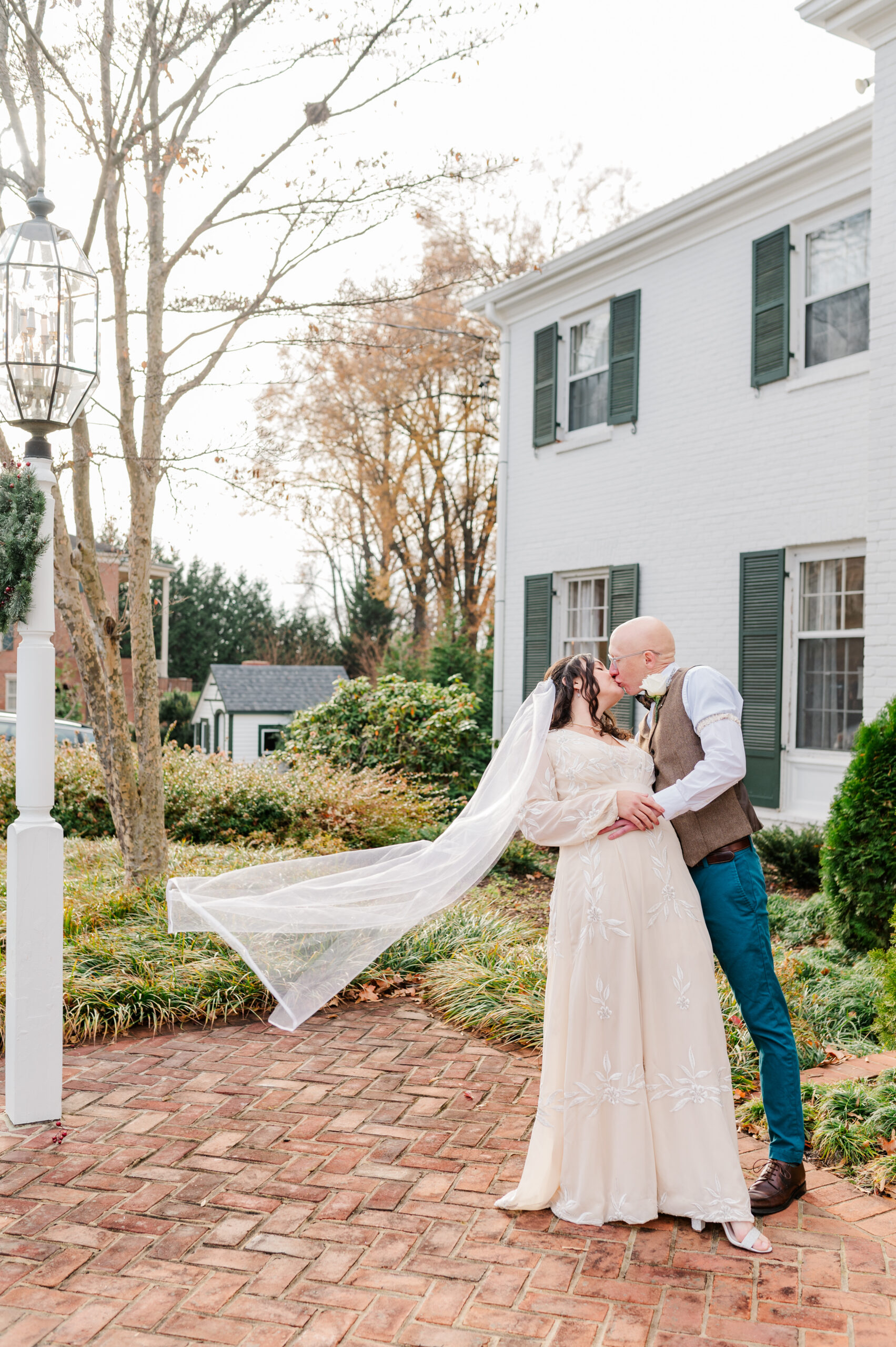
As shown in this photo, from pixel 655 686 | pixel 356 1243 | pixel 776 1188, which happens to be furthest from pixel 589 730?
pixel 356 1243

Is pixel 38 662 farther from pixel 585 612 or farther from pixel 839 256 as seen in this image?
pixel 585 612

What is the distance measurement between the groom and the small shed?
2009 centimetres

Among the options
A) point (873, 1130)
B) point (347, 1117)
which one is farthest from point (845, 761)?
point (347, 1117)

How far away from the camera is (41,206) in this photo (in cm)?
442

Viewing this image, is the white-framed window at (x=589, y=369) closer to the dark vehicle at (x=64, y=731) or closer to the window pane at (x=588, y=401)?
the window pane at (x=588, y=401)

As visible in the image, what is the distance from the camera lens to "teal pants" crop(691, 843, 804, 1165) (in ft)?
11.9

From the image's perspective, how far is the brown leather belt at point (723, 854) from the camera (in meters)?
3.67

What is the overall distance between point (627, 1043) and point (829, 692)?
7137mm

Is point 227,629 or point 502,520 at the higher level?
point 502,520

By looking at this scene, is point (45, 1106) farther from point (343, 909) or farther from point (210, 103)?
point (210, 103)

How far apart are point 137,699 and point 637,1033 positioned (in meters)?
4.98

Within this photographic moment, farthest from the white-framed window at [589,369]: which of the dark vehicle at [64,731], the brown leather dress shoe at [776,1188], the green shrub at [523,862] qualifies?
the brown leather dress shoe at [776,1188]

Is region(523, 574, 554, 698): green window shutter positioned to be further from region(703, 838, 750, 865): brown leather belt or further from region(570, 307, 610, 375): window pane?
region(703, 838, 750, 865): brown leather belt

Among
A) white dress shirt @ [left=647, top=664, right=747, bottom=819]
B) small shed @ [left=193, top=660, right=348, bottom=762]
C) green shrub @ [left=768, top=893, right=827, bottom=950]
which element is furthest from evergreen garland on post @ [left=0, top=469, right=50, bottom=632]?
small shed @ [left=193, top=660, right=348, bottom=762]
